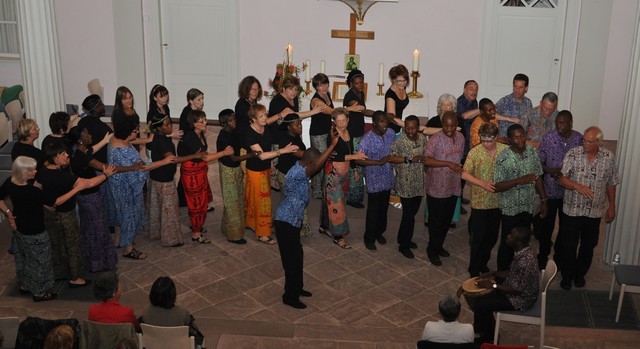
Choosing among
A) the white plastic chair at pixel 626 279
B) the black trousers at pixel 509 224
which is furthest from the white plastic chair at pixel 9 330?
the white plastic chair at pixel 626 279

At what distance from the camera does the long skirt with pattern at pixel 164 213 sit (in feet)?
28.7

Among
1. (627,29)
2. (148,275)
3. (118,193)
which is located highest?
(627,29)

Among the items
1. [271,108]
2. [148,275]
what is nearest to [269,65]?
[271,108]

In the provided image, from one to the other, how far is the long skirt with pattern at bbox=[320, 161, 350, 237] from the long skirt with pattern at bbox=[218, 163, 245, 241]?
3.26 feet

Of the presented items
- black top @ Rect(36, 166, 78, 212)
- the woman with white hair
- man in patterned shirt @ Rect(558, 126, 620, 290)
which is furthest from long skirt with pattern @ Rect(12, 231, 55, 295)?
man in patterned shirt @ Rect(558, 126, 620, 290)

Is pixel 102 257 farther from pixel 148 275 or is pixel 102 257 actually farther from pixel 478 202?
pixel 478 202

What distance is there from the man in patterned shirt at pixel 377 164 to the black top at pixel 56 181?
299 cm

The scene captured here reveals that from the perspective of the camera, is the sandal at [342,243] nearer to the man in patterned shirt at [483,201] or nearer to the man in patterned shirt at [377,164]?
the man in patterned shirt at [377,164]

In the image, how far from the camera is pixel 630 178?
8.32 metres

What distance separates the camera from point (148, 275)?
8.43 m

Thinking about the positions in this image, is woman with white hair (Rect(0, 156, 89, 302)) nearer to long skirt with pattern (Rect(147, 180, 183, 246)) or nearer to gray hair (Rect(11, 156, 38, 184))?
gray hair (Rect(11, 156, 38, 184))

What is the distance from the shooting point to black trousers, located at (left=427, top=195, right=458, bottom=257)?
27.8ft

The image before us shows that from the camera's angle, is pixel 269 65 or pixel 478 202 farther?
pixel 269 65

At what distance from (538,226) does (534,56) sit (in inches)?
205
